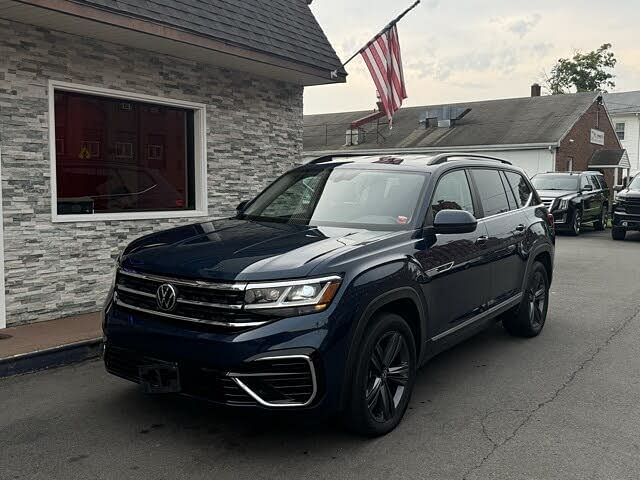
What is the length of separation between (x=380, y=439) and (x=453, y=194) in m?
2.14

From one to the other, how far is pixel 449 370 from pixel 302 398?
2.29 metres

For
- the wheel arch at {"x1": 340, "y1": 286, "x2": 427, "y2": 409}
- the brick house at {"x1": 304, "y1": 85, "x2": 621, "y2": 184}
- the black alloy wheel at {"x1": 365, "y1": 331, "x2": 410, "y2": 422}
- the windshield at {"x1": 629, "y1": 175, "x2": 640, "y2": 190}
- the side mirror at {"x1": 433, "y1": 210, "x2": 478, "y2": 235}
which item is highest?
the brick house at {"x1": 304, "y1": 85, "x2": 621, "y2": 184}

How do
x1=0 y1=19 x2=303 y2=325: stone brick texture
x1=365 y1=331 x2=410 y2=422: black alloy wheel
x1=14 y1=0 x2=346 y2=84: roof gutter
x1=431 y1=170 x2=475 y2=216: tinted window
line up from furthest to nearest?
x1=0 y1=19 x2=303 y2=325: stone brick texture < x1=14 y1=0 x2=346 y2=84: roof gutter < x1=431 y1=170 x2=475 y2=216: tinted window < x1=365 y1=331 x2=410 y2=422: black alloy wheel

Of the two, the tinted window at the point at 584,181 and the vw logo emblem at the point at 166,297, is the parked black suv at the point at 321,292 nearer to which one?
the vw logo emblem at the point at 166,297

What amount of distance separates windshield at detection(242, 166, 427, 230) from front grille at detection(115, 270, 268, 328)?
1.28 meters

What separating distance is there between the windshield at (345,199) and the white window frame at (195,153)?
2.51 meters

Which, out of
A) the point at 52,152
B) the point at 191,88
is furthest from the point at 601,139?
the point at 52,152

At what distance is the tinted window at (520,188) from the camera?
251 inches

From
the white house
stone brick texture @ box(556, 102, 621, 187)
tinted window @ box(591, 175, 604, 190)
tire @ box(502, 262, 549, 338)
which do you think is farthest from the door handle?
the white house

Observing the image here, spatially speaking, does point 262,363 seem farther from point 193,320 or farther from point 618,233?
point 618,233

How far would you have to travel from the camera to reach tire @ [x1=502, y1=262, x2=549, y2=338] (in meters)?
6.28

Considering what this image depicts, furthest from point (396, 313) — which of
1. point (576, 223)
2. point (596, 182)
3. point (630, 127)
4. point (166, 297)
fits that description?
point (630, 127)

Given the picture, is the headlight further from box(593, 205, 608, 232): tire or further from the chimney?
the chimney

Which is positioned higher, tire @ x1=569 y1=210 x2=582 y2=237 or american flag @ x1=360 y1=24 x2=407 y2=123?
american flag @ x1=360 y1=24 x2=407 y2=123
